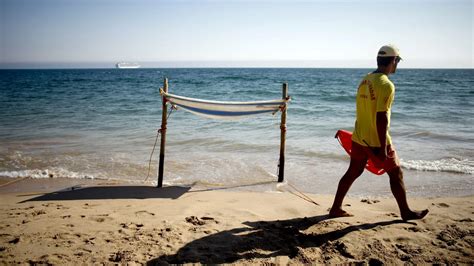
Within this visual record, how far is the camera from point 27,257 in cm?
298

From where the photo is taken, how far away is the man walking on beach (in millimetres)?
3342

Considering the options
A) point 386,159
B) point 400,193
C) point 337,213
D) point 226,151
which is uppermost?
point 386,159

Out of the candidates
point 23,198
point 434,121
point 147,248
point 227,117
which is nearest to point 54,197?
point 23,198

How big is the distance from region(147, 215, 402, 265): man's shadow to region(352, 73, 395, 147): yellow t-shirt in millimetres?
1048

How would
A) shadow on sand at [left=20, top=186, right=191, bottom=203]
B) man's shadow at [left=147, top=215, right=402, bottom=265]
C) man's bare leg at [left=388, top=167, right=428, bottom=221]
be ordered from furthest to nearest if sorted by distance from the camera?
shadow on sand at [left=20, top=186, right=191, bottom=203] → man's bare leg at [left=388, top=167, right=428, bottom=221] → man's shadow at [left=147, top=215, right=402, bottom=265]

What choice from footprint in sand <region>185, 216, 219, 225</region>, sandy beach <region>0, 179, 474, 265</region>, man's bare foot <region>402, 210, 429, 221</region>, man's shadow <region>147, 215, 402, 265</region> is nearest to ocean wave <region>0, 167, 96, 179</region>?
sandy beach <region>0, 179, 474, 265</region>

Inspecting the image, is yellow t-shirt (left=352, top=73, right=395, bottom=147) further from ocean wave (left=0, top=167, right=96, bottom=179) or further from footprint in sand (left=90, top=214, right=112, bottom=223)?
ocean wave (left=0, top=167, right=96, bottom=179)

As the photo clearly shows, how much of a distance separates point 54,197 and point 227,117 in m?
3.12

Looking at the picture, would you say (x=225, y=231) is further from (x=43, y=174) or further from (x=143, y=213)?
(x=43, y=174)

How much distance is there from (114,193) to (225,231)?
8.25 ft

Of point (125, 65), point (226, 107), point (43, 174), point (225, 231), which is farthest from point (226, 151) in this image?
point (125, 65)

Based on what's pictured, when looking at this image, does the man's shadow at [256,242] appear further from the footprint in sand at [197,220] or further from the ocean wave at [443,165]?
the ocean wave at [443,165]

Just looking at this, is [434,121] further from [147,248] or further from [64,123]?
[64,123]

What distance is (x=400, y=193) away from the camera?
3.69 m
